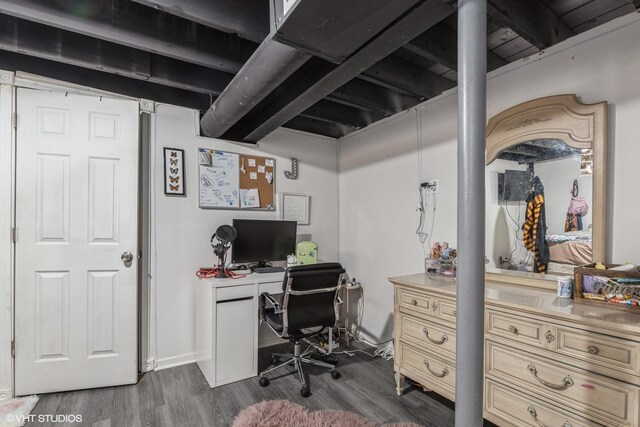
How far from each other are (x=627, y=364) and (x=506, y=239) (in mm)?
983

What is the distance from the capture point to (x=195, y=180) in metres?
2.91

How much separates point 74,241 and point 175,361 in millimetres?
1356

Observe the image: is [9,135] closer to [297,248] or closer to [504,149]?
[297,248]

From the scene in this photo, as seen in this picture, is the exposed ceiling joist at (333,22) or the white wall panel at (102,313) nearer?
the exposed ceiling joist at (333,22)

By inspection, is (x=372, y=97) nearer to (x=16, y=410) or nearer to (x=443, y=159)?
(x=443, y=159)

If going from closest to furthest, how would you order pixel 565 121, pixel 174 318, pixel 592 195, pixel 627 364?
pixel 627 364, pixel 592 195, pixel 565 121, pixel 174 318

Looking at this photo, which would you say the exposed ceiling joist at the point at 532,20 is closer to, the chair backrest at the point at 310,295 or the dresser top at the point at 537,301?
the dresser top at the point at 537,301

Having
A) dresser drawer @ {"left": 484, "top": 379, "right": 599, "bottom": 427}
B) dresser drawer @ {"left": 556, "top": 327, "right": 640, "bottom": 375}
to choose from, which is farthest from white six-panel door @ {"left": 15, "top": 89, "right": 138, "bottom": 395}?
dresser drawer @ {"left": 556, "top": 327, "right": 640, "bottom": 375}

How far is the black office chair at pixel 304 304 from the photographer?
2264 mm

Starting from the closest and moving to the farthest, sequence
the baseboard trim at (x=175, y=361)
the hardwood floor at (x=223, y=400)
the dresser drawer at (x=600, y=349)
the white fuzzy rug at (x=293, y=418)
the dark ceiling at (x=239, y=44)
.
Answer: the dresser drawer at (x=600, y=349), the dark ceiling at (x=239, y=44), the white fuzzy rug at (x=293, y=418), the hardwood floor at (x=223, y=400), the baseboard trim at (x=175, y=361)

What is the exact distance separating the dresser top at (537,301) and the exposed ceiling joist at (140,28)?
6.95ft

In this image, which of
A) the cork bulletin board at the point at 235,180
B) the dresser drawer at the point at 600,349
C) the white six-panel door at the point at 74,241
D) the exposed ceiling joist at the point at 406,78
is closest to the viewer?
the dresser drawer at the point at 600,349

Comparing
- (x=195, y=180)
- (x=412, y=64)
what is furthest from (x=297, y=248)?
(x=412, y=64)

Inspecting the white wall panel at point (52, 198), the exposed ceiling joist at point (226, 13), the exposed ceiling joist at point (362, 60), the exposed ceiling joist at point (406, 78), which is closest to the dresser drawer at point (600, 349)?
the exposed ceiling joist at point (362, 60)
